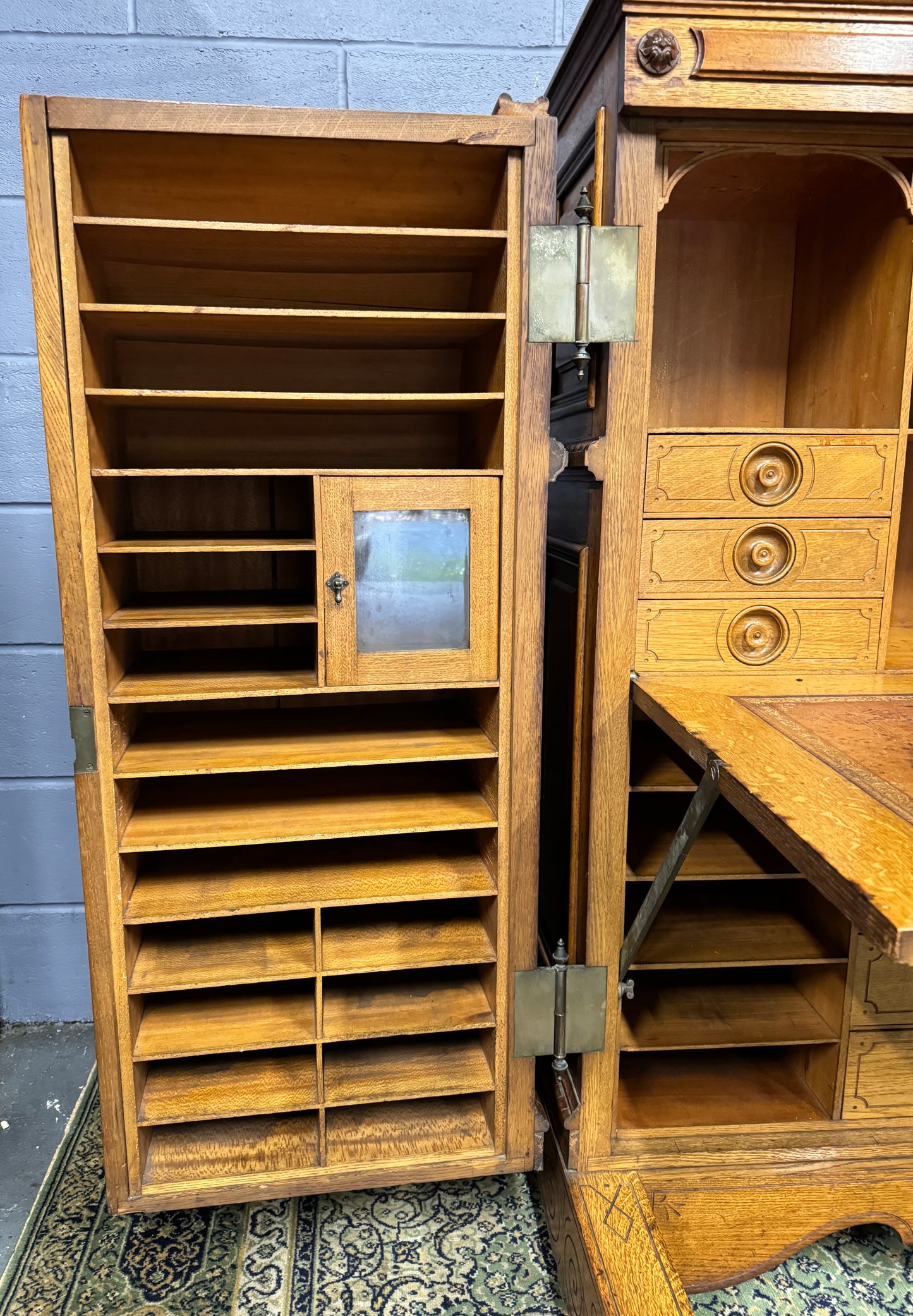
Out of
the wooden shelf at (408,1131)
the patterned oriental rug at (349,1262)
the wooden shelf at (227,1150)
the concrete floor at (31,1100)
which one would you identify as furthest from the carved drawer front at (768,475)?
the concrete floor at (31,1100)

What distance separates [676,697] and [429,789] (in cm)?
59

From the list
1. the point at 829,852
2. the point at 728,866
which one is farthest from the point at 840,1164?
the point at 829,852

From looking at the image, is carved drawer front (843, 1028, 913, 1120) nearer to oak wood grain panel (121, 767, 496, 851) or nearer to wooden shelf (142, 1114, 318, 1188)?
oak wood grain panel (121, 767, 496, 851)

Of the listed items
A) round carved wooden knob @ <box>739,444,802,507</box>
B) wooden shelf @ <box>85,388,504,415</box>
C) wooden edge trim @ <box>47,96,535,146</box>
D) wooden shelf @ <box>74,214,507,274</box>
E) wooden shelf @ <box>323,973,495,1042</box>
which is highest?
wooden edge trim @ <box>47,96,535,146</box>

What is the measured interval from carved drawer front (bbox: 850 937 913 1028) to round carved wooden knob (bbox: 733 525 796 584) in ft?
2.41

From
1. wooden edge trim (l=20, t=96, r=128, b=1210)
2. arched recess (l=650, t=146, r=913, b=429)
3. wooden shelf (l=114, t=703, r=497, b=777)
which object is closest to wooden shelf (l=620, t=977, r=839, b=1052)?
wooden shelf (l=114, t=703, r=497, b=777)

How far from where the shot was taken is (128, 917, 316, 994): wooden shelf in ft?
5.29

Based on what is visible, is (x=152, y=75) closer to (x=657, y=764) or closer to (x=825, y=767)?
(x=657, y=764)

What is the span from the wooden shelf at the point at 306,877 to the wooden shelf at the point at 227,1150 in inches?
17.7

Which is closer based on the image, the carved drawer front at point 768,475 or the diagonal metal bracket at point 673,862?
the diagonal metal bracket at point 673,862

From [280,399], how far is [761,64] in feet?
2.84

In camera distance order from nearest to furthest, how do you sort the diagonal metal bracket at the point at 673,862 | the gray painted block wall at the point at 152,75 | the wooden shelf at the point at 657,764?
the diagonal metal bracket at the point at 673,862 → the wooden shelf at the point at 657,764 → the gray painted block wall at the point at 152,75

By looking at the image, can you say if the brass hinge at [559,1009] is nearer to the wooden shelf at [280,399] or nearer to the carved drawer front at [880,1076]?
the carved drawer front at [880,1076]

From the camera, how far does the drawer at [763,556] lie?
154cm
